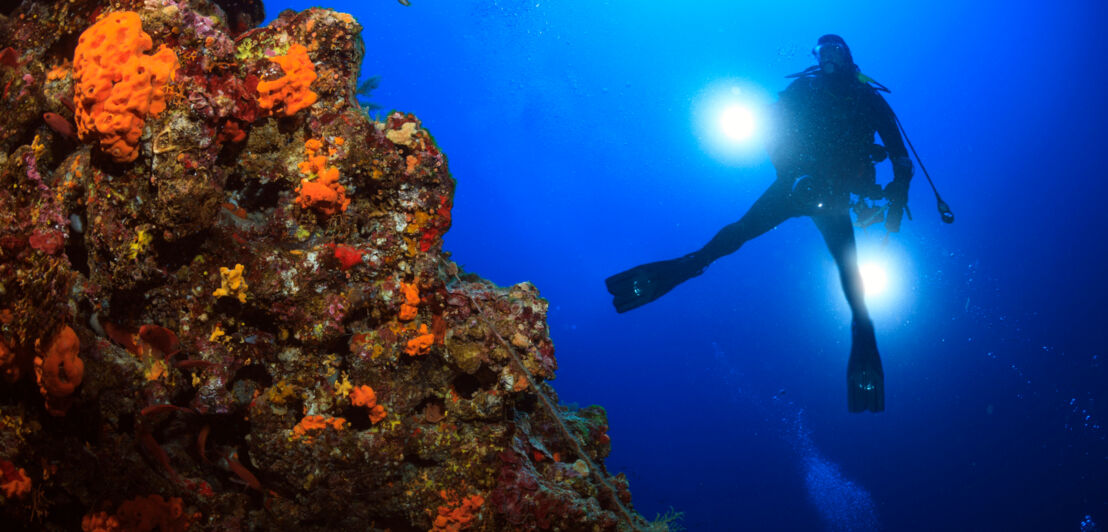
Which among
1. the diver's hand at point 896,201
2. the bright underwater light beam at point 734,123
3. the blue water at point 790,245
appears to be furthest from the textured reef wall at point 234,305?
the bright underwater light beam at point 734,123

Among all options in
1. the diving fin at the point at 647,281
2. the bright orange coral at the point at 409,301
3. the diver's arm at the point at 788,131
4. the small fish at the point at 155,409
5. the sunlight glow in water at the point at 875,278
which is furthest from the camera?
the sunlight glow in water at the point at 875,278

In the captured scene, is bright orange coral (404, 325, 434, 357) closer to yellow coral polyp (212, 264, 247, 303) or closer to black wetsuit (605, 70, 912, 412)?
yellow coral polyp (212, 264, 247, 303)

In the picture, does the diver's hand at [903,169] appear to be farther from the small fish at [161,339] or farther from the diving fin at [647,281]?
the small fish at [161,339]

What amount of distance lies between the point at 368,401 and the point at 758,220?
755 cm

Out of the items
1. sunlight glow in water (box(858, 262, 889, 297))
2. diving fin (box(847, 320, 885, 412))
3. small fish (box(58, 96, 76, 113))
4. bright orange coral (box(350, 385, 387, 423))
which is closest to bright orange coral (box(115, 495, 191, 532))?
bright orange coral (box(350, 385, 387, 423))

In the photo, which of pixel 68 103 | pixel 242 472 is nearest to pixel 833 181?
pixel 242 472

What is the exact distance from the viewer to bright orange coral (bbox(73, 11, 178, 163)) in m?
2.12

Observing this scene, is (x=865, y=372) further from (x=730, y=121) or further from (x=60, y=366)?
(x=730, y=121)

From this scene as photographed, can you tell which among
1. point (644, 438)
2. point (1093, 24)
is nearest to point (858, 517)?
point (644, 438)

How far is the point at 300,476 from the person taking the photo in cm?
258

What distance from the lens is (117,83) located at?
7.08 feet

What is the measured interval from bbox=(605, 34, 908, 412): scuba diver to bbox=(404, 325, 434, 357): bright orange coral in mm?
5444

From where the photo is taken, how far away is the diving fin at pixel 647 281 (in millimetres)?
8062

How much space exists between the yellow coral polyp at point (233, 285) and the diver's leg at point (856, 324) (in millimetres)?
8313
